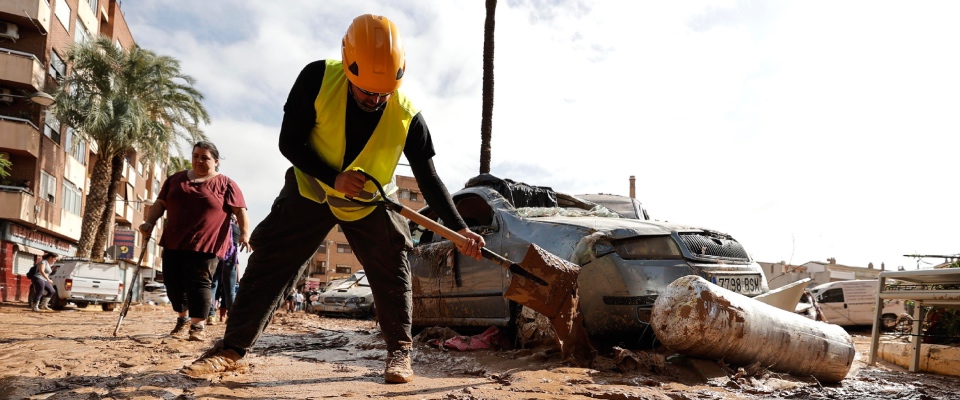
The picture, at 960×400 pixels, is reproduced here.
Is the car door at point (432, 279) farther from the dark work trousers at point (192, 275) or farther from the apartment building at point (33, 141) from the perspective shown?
the apartment building at point (33, 141)

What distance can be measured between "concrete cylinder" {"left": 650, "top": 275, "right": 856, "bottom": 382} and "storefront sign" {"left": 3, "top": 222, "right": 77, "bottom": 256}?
28.4 meters

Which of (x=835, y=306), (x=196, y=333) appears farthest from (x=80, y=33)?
(x=835, y=306)

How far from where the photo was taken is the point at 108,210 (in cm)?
2586

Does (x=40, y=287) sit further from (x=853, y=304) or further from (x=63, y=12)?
(x=853, y=304)

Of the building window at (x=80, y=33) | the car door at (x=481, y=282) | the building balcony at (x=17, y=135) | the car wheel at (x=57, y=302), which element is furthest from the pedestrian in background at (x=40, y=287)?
the building window at (x=80, y=33)

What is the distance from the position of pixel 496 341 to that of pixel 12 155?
92.7 feet

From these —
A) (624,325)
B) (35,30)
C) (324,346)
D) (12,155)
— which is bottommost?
(324,346)

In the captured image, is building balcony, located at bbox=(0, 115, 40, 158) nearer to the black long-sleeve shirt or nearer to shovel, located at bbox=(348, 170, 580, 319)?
the black long-sleeve shirt

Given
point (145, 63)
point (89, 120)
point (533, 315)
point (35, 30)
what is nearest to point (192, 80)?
Result: point (145, 63)

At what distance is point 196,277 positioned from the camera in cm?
575

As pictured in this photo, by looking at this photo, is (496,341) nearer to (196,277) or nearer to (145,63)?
(196,277)

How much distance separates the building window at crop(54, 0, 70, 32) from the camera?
28.2m

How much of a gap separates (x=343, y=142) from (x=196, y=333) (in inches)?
115

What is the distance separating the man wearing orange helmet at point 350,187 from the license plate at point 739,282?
208cm
